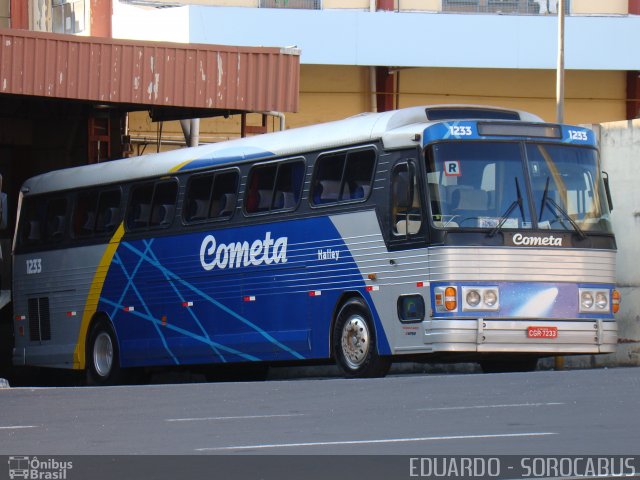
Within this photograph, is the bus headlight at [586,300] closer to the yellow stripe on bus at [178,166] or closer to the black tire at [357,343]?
the black tire at [357,343]

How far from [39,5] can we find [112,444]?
2384 cm

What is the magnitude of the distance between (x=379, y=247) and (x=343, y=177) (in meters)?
1.15

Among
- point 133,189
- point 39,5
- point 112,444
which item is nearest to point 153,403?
point 112,444

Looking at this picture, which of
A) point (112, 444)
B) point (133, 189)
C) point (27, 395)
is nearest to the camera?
point (112, 444)

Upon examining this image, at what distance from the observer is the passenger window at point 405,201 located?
724 inches

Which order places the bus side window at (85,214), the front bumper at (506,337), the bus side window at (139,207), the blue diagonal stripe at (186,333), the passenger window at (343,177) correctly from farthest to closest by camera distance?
the bus side window at (85,214), the bus side window at (139,207), the blue diagonal stripe at (186,333), the passenger window at (343,177), the front bumper at (506,337)

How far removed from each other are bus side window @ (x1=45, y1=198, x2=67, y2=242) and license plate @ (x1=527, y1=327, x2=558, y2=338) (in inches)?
378

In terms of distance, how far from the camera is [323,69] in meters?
37.2

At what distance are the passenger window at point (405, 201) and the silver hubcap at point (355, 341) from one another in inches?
47.3

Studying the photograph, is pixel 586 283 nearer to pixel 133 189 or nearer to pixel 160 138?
pixel 133 189

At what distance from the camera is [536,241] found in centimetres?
1861

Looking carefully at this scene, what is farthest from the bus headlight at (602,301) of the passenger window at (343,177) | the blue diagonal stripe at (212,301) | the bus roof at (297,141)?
the blue diagonal stripe at (212,301)

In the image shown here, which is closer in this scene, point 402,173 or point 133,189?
point 402,173

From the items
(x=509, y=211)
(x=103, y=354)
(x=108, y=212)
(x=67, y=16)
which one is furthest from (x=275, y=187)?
(x=67, y=16)
